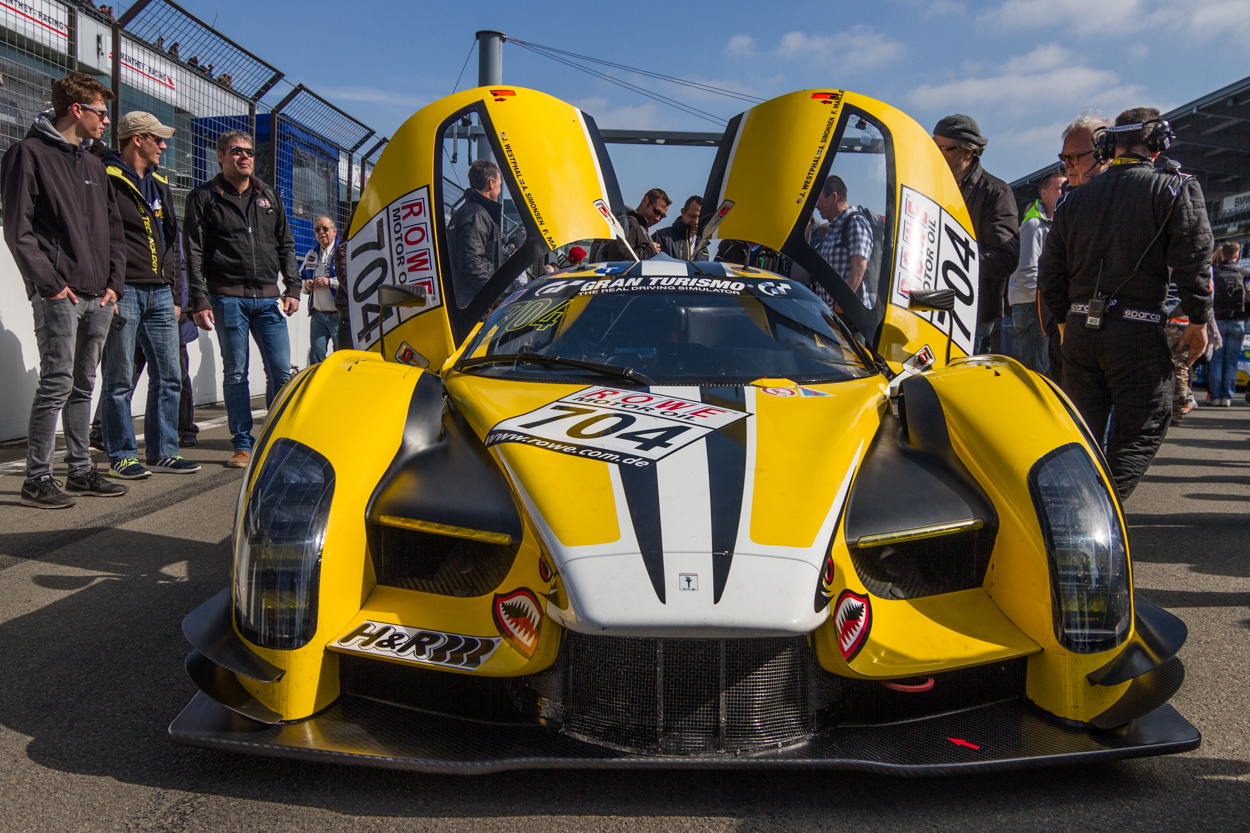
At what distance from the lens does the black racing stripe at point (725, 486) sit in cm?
188

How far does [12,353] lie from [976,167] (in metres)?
5.96

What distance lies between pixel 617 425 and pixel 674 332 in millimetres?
831

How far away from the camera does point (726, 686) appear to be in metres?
1.87

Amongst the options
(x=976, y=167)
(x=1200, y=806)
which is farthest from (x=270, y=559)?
(x=976, y=167)

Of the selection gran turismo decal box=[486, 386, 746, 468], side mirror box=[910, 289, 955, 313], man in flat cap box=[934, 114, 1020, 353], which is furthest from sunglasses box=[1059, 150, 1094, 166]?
gran turismo decal box=[486, 386, 746, 468]

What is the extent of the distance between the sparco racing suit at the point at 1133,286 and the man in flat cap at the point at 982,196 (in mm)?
1201

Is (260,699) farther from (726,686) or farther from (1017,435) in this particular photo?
(1017,435)

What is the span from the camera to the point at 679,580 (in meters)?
1.83

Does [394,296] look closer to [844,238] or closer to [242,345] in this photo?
[844,238]

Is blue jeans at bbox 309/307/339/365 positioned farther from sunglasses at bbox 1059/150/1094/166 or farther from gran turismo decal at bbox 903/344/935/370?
sunglasses at bbox 1059/150/1094/166

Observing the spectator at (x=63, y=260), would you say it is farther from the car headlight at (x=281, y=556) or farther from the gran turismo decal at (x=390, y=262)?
the car headlight at (x=281, y=556)

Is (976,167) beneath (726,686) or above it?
above

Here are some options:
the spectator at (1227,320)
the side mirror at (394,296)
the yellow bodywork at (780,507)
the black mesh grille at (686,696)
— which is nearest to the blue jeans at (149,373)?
the side mirror at (394,296)

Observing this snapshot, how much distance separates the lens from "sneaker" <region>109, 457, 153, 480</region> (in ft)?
17.0
